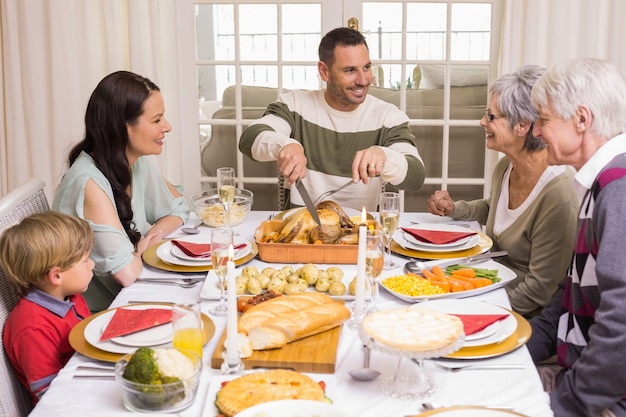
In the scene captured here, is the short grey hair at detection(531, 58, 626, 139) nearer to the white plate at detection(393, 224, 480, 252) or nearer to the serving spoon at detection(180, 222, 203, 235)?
the white plate at detection(393, 224, 480, 252)

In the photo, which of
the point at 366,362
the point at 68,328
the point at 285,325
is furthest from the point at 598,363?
the point at 68,328

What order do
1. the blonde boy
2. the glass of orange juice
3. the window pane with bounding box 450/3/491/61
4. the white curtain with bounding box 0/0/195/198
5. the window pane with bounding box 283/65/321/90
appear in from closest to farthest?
the glass of orange juice < the blonde boy < the white curtain with bounding box 0/0/195/198 < the window pane with bounding box 450/3/491/61 < the window pane with bounding box 283/65/321/90

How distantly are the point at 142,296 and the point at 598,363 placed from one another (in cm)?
113

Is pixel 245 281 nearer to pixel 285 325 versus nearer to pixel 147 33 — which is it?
pixel 285 325

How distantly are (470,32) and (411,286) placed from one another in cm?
245

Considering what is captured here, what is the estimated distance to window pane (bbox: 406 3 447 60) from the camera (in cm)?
403

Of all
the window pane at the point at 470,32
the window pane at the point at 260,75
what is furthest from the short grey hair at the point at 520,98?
the window pane at the point at 260,75

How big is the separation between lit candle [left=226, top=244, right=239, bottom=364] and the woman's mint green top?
74cm

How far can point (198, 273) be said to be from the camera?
2186 millimetres

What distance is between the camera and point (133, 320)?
170cm

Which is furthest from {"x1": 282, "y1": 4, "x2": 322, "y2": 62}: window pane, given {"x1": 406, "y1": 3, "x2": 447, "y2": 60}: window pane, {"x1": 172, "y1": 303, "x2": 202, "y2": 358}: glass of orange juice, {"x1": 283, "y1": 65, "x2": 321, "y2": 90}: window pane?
{"x1": 172, "y1": 303, "x2": 202, "y2": 358}: glass of orange juice

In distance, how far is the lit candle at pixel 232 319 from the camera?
1412 millimetres

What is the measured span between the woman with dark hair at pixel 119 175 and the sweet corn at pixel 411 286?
2.80 feet

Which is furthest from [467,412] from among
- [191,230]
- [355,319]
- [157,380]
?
[191,230]
